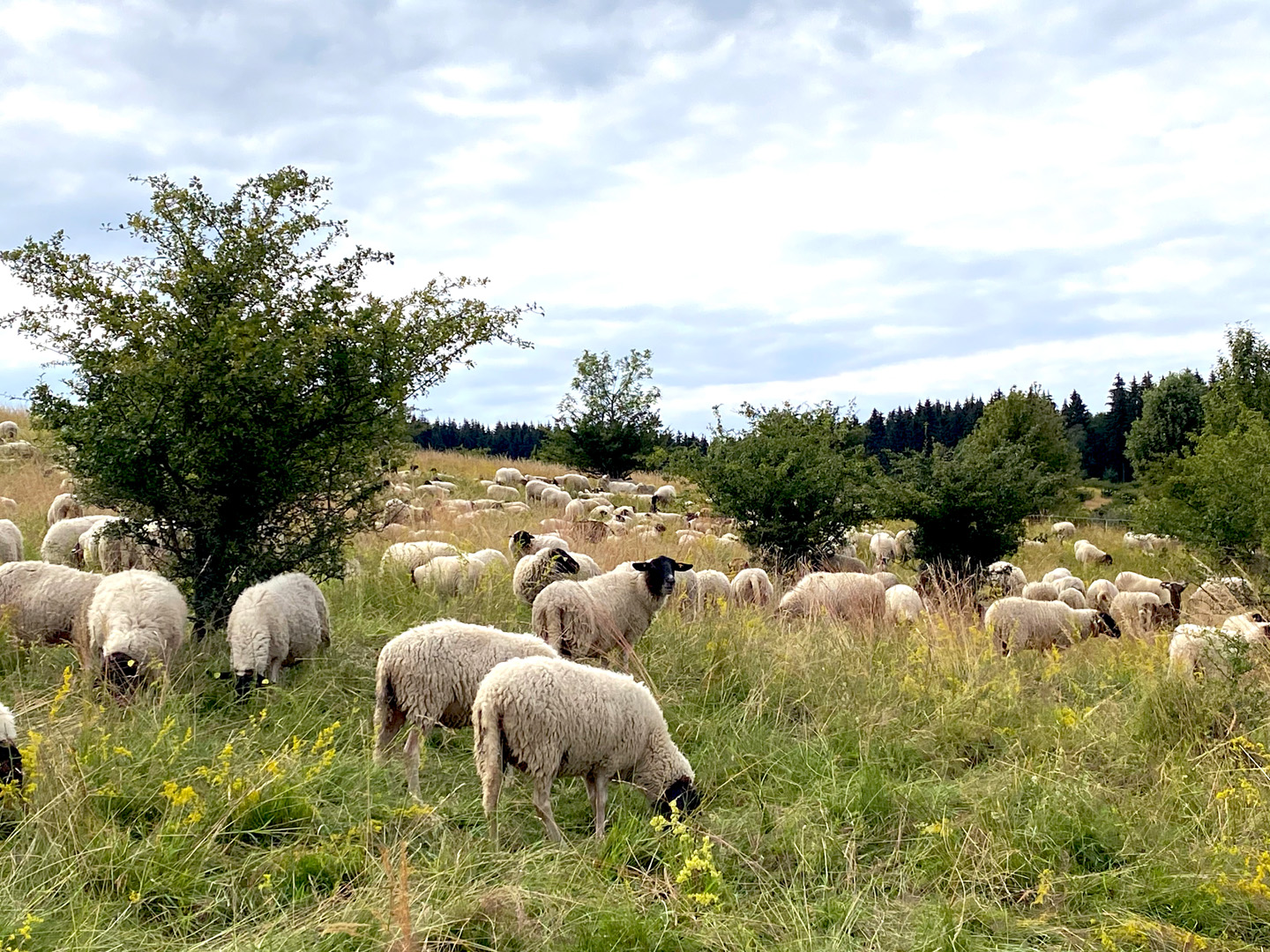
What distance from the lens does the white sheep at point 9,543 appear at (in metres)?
11.1

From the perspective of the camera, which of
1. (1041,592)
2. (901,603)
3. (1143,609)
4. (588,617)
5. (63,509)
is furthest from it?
(1041,592)

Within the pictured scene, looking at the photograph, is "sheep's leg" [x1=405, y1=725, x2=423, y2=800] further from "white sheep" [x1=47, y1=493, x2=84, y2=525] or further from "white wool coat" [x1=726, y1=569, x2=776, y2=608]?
"white sheep" [x1=47, y1=493, x2=84, y2=525]

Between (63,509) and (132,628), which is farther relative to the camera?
(63,509)

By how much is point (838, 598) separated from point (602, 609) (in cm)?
518

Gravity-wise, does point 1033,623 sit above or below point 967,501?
below

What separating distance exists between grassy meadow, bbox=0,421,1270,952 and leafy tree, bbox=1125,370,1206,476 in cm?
5398

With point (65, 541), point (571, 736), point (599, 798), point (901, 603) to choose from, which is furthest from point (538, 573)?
point (65, 541)

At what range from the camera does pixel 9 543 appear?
11.2m

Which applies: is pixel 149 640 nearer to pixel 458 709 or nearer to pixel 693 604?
pixel 458 709

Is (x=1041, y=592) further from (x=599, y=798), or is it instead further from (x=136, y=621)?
(x=136, y=621)

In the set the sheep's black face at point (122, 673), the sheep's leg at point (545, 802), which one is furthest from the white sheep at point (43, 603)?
the sheep's leg at point (545, 802)

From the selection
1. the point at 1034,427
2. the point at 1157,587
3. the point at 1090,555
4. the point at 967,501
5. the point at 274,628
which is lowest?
the point at 1090,555

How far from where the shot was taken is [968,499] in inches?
694

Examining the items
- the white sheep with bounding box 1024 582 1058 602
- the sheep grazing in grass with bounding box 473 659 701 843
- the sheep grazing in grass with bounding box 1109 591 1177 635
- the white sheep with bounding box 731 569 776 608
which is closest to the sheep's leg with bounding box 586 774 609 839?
the sheep grazing in grass with bounding box 473 659 701 843
